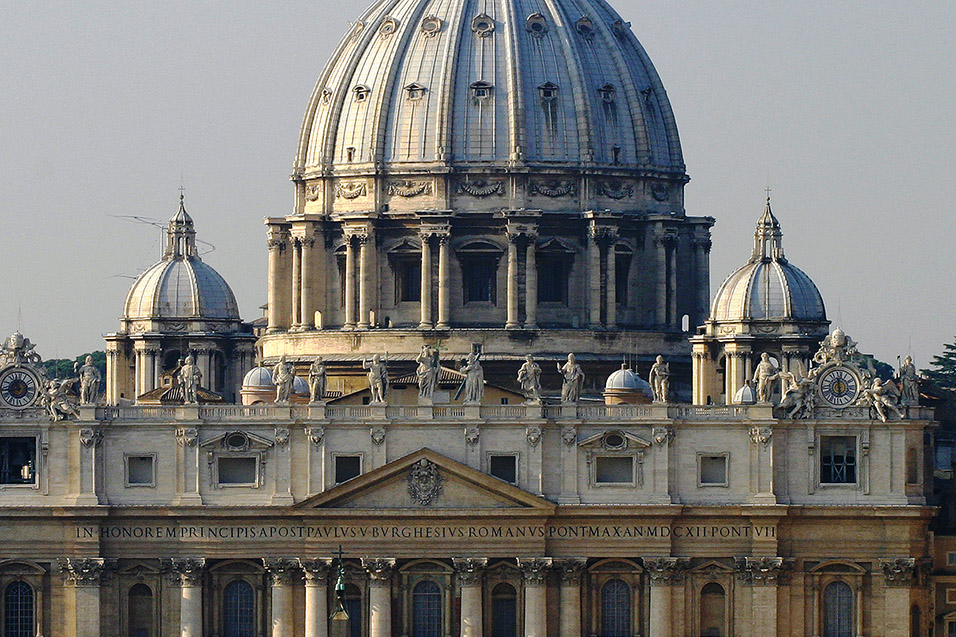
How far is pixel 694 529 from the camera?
180125 millimetres

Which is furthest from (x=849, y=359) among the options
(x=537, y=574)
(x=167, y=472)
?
(x=167, y=472)

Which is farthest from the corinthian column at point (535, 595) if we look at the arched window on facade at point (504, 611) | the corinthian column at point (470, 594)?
the corinthian column at point (470, 594)

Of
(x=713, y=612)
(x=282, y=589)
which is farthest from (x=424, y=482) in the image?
(x=713, y=612)

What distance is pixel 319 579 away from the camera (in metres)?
179

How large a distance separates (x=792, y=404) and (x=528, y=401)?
33.8 ft

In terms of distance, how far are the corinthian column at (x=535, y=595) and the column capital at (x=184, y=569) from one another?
1243 centimetres

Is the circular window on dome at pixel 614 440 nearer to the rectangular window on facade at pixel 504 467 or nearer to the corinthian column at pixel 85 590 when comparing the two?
the rectangular window on facade at pixel 504 467

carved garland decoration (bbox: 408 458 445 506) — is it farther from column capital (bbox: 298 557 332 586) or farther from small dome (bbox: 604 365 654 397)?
small dome (bbox: 604 365 654 397)

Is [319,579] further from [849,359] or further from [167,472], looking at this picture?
[849,359]

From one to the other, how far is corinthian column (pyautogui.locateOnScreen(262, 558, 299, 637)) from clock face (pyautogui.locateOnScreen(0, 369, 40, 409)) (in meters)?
11.2

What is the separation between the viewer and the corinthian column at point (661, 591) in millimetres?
179250

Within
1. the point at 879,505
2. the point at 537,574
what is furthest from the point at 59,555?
the point at 879,505

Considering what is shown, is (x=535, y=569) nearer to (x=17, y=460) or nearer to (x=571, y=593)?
(x=571, y=593)

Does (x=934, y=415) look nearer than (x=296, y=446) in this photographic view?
No
